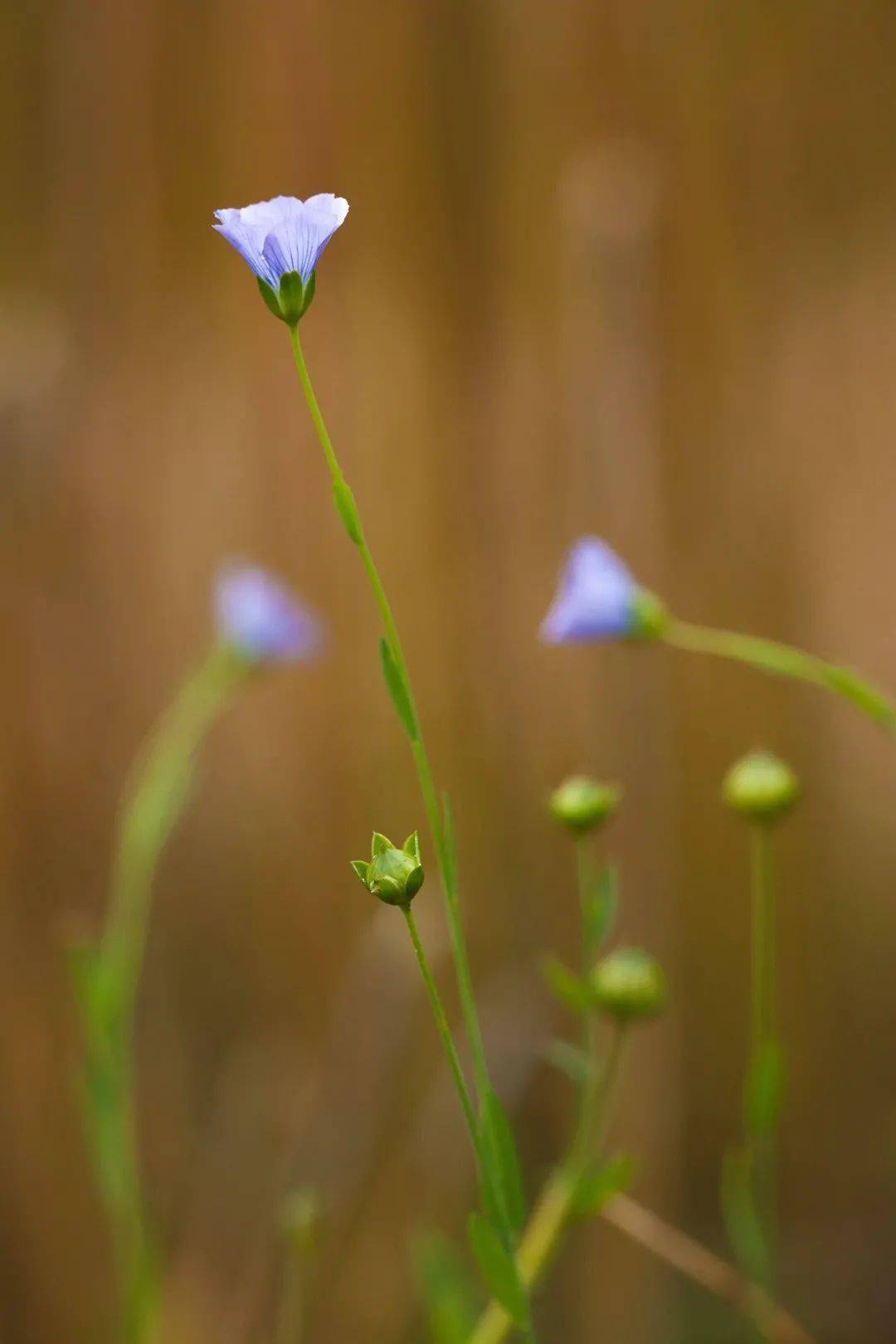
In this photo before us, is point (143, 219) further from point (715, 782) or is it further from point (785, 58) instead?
point (715, 782)

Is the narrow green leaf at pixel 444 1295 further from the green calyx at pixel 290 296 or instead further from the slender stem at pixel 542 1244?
the green calyx at pixel 290 296

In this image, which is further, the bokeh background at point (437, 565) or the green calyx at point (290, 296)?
the bokeh background at point (437, 565)

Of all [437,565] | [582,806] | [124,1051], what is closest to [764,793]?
[582,806]

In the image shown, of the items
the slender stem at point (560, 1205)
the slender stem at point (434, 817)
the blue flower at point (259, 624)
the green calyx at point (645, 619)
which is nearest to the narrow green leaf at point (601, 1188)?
the slender stem at point (560, 1205)

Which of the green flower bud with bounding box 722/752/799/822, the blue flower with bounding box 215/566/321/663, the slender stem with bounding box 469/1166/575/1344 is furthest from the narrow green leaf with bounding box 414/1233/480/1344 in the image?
the blue flower with bounding box 215/566/321/663

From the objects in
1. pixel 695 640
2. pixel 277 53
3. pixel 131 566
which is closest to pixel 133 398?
pixel 131 566

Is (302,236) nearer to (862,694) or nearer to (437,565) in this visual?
(862,694)

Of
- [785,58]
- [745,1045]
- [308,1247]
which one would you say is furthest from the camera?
[745,1045]

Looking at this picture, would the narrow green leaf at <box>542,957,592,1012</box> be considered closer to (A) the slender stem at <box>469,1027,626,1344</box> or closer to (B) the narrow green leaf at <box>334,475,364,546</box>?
(A) the slender stem at <box>469,1027,626,1344</box>
